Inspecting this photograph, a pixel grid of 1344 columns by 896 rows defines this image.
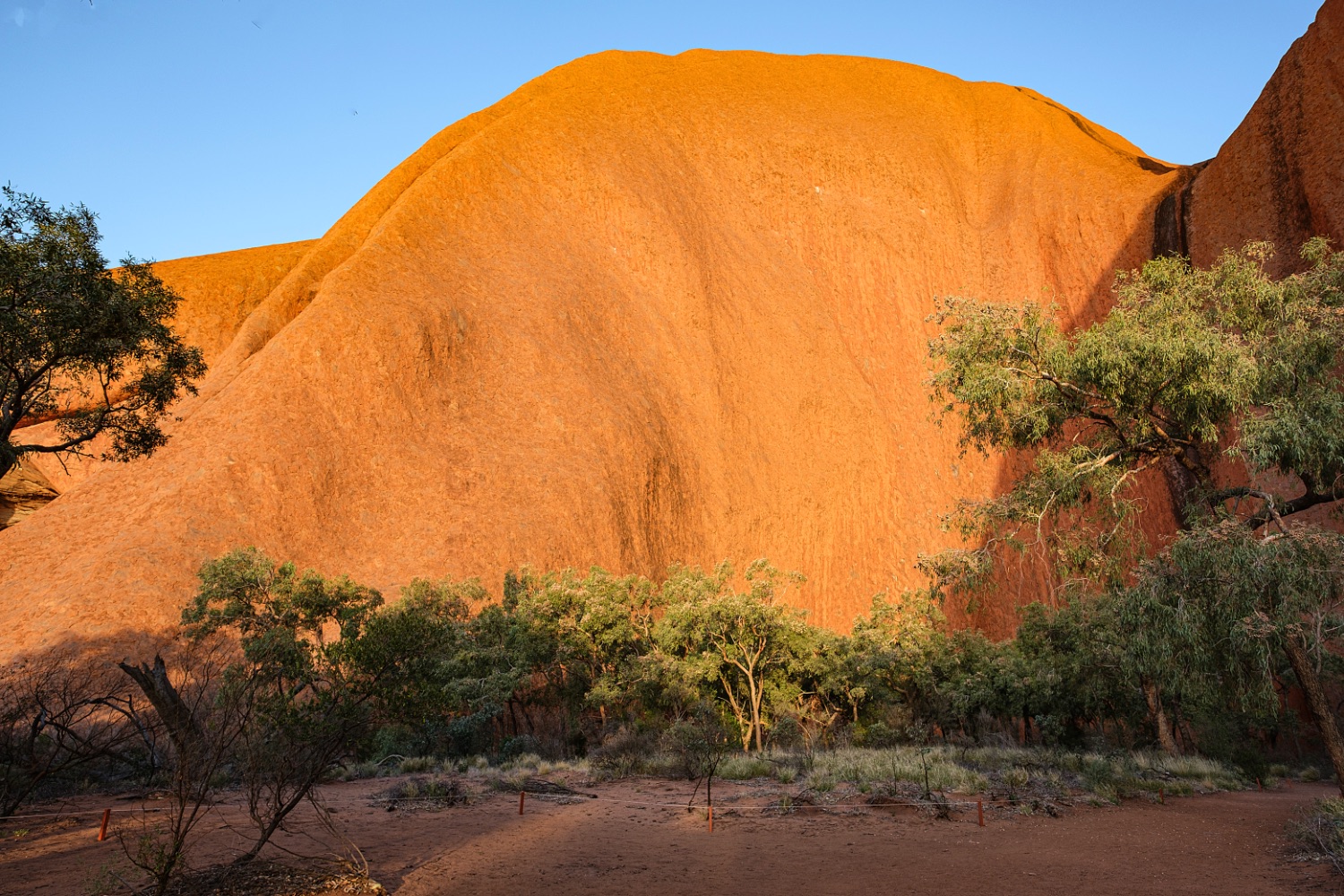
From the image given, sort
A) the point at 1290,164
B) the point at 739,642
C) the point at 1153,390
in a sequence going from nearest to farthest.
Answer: the point at 1153,390 → the point at 739,642 → the point at 1290,164

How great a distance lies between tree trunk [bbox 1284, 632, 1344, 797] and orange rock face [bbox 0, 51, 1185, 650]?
2466cm

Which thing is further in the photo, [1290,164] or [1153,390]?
[1290,164]

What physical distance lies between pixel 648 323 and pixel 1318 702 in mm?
34387

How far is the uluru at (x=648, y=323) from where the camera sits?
2986 cm

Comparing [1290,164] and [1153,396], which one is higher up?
[1290,164]

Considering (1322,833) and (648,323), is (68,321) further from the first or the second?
(648,323)

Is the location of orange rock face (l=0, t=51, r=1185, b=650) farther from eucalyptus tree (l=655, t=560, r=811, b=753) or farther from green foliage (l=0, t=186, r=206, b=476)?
green foliage (l=0, t=186, r=206, b=476)

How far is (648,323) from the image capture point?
1663 inches

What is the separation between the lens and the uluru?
2986 centimetres

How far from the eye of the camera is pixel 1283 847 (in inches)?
383

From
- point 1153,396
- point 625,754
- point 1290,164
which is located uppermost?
point 1290,164

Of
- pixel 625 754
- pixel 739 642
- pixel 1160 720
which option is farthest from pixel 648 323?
pixel 1160 720

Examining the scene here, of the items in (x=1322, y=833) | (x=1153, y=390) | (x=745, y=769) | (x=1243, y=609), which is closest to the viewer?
(x=1322, y=833)

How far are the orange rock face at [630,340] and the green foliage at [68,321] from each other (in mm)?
12998
